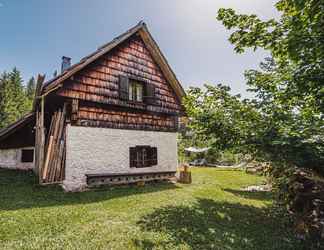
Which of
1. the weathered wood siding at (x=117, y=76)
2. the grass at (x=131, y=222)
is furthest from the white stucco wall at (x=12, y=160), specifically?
the weathered wood siding at (x=117, y=76)

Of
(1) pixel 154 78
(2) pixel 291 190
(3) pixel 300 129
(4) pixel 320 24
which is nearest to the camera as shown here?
(4) pixel 320 24

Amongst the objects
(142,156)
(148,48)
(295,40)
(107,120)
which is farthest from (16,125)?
(295,40)

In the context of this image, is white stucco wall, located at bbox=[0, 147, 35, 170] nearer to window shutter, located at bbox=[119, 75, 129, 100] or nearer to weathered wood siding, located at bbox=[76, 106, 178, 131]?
weathered wood siding, located at bbox=[76, 106, 178, 131]

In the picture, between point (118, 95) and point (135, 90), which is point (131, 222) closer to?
point (118, 95)

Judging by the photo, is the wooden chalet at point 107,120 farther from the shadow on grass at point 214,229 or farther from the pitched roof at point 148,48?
the shadow on grass at point 214,229

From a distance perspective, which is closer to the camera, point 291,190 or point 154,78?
point 291,190

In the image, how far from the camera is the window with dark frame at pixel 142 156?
34.9 ft

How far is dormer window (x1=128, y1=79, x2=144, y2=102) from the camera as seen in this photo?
1101cm

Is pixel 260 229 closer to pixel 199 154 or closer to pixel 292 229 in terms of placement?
pixel 292 229

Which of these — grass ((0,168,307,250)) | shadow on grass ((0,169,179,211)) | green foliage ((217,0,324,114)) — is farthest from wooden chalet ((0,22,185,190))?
green foliage ((217,0,324,114))

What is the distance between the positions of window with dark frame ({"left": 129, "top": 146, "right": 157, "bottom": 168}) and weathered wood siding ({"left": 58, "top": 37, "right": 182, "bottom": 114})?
2259mm

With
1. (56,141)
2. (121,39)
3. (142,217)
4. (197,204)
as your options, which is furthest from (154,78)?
(142,217)

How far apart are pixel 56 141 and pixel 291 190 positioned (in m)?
9.59

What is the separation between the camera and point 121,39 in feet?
33.6
